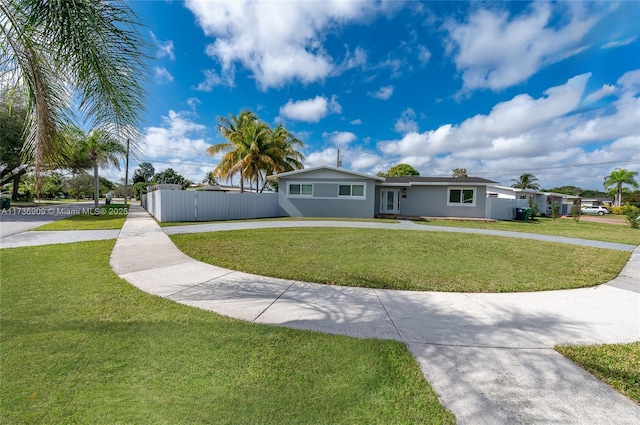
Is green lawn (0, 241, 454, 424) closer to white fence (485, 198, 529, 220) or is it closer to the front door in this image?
the front door

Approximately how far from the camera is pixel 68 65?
325 centimetres

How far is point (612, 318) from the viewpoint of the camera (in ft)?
13.1

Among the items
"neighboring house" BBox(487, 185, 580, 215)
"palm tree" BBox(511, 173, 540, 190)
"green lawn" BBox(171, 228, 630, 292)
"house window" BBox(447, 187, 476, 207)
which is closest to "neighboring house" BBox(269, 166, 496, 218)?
"house window" BBox(447, 187, 476, 207)

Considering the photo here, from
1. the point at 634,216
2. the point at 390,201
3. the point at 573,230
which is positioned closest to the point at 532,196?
the point at 634,216

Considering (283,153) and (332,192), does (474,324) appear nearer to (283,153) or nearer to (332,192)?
(332,192)

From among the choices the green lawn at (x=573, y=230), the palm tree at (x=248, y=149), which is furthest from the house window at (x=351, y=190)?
the palm tree at (x=248, y=149)

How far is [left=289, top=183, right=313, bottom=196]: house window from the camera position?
61.5ft

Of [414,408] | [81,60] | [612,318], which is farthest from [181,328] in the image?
[612,318]

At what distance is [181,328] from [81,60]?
11.3ft

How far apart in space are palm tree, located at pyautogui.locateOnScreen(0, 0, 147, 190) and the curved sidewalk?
279 centimetres

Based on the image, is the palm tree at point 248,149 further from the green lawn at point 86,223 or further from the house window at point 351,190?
the green lawn at point 86,223

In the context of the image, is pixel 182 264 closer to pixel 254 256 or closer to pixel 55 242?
pixel 254 256

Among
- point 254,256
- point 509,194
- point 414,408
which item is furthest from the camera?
point 509,194

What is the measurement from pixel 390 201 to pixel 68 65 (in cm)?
2035
